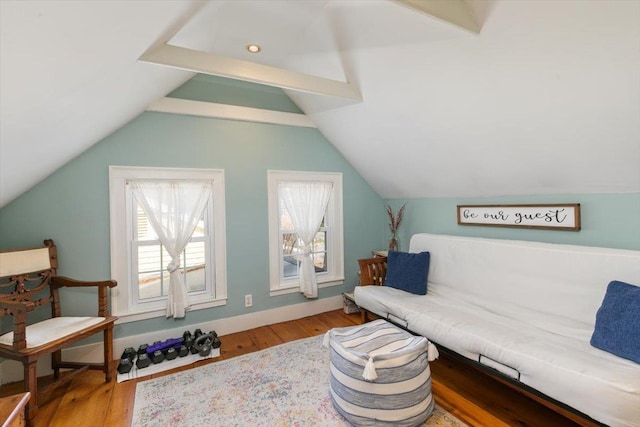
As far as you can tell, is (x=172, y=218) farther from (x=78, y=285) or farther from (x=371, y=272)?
(x=371, y=272)

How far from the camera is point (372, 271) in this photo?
3.18 m

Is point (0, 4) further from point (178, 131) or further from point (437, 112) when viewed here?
point (437, 112)

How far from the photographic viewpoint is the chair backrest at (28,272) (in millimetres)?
2053

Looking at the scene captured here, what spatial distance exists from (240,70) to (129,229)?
1754 mm

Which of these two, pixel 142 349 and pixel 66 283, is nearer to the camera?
pixel 66 283

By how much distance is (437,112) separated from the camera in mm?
2297

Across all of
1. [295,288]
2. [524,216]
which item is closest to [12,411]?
[295,288]

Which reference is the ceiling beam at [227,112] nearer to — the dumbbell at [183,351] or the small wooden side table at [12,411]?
the dumbbell at [183,351]

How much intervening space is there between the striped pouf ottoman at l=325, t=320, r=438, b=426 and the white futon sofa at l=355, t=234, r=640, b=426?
1.41ft

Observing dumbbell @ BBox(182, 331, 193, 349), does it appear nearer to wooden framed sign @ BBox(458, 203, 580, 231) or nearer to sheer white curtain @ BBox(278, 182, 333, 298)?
sheer white curtain @ BBox(278, 182, 333, 298)

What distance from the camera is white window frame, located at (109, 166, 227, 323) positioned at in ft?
8.36

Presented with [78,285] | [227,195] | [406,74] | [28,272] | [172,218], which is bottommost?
[78,285]

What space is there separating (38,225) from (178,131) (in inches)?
53.2

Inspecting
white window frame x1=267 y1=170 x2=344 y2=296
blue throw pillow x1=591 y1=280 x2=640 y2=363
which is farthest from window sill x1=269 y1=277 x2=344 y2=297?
blue throw pillow x1=591 y1=280 x2=640 y2=363
